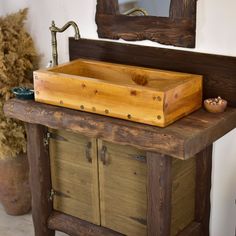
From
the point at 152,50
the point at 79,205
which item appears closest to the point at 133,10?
the point at 152,50

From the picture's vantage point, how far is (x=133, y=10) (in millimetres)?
2193

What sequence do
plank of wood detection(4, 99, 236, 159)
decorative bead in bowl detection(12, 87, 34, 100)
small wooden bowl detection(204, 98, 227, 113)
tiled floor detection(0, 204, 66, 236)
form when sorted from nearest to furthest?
plank of wood detection(4, 99, 236, 159), small wooden bowl detection(204, 98, 227, 113), decorative bead in bowl detection(12, 87, 34, 100), tiled floor detection(0, 204, 66, 236)

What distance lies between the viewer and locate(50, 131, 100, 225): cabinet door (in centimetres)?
217

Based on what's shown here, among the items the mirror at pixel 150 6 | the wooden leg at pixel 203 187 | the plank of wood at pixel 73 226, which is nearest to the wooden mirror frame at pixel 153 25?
the mirror at pixel 150 6

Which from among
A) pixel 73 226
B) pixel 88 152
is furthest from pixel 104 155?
pixel 73 226

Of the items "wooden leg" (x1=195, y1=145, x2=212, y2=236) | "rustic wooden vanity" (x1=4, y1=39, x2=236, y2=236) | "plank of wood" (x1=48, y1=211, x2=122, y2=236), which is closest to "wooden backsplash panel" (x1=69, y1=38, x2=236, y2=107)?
"rustic wooden vanity" (x1=4, y1=39, x2=236, y2=236)

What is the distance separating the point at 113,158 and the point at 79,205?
0.38m

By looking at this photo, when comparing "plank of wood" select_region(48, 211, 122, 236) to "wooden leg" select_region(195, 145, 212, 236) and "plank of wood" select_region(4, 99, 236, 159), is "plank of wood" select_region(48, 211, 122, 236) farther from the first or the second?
"plank of wood" select_region(4, 99, 236, 159)

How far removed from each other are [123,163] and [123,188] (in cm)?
12

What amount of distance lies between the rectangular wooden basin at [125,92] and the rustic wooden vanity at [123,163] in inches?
1.6

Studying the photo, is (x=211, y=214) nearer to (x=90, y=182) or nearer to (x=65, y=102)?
(x=90, y=182)

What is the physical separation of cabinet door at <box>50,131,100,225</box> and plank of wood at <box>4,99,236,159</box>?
164 millimetres

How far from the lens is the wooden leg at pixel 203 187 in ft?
7.04

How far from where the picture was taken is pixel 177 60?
214cm
